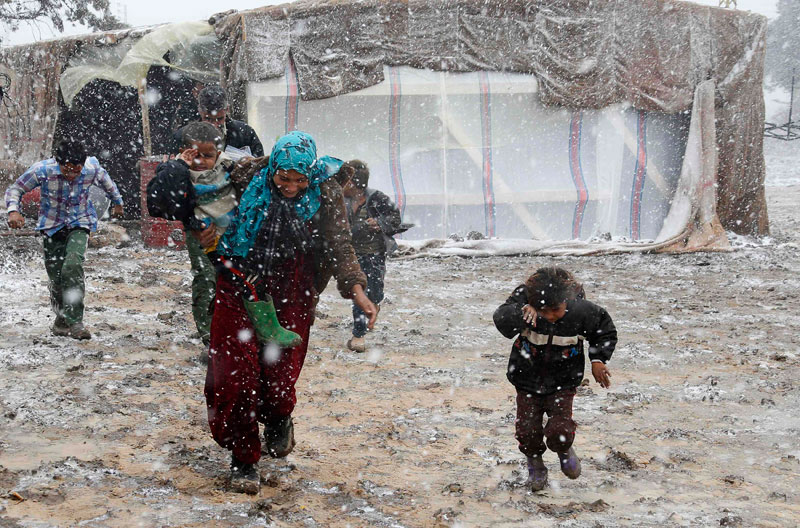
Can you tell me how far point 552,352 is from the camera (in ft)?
9.89

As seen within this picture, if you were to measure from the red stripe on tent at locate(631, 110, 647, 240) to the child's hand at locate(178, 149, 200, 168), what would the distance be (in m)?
9.26

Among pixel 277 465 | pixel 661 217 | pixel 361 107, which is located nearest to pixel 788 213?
pixel 661 217

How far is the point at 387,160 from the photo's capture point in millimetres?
10734

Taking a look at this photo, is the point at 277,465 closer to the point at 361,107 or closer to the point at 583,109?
the point at 361,107

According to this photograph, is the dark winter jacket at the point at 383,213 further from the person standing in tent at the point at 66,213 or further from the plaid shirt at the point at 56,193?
the plaid shirt at the point at 56,193

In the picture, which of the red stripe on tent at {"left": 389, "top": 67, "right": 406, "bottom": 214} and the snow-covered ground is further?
the red stripe on tent at {"left": 389, "top": 67, "right": 406, "bottom": 214}

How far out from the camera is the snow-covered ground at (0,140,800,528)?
112 inches

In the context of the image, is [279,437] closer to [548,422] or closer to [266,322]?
[266,322]

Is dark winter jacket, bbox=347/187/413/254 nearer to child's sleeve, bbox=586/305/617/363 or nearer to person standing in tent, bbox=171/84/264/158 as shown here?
person standing in tent, bbox=171/84/264/158

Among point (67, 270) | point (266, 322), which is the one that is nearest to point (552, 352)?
point (266, 322)

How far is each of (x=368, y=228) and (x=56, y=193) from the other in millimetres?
2117

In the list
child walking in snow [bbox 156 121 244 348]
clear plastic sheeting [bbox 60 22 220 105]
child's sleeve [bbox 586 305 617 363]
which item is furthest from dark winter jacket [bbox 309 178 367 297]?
clear plastic sheeting [bbox 60 22 220 105]

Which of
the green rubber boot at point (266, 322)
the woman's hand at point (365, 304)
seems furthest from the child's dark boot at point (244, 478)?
the woman's hand at point (365, 304)

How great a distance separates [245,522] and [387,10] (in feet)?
28.0
